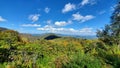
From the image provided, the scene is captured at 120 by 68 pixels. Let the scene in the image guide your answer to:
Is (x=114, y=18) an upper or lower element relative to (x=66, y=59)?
upper

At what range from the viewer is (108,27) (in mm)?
29203

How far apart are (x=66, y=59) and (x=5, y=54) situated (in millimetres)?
1925

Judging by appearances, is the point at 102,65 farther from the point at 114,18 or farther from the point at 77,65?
the point at 114,18

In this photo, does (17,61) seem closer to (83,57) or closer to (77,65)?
(77,65)

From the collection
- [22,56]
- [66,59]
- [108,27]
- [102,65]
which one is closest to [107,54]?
[102,65]

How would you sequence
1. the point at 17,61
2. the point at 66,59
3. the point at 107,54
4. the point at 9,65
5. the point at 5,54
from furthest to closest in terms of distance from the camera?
the point at 107,54 < the point at 5,54 < the point at 66,59 < the point at 17,61 < the point at 9,65

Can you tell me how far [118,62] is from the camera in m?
6.46

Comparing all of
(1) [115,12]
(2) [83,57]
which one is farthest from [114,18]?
(2) [83,57]

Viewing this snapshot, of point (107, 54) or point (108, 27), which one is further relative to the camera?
point (108, 27)

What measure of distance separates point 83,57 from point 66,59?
63 cm

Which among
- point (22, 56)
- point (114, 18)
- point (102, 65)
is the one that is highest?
point (114, 18)

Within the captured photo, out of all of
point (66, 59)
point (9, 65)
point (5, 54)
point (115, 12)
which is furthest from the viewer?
point (115, 12)

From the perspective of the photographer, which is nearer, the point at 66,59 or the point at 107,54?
the point at 66,59

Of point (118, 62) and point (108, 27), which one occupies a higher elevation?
point (108, 27)
